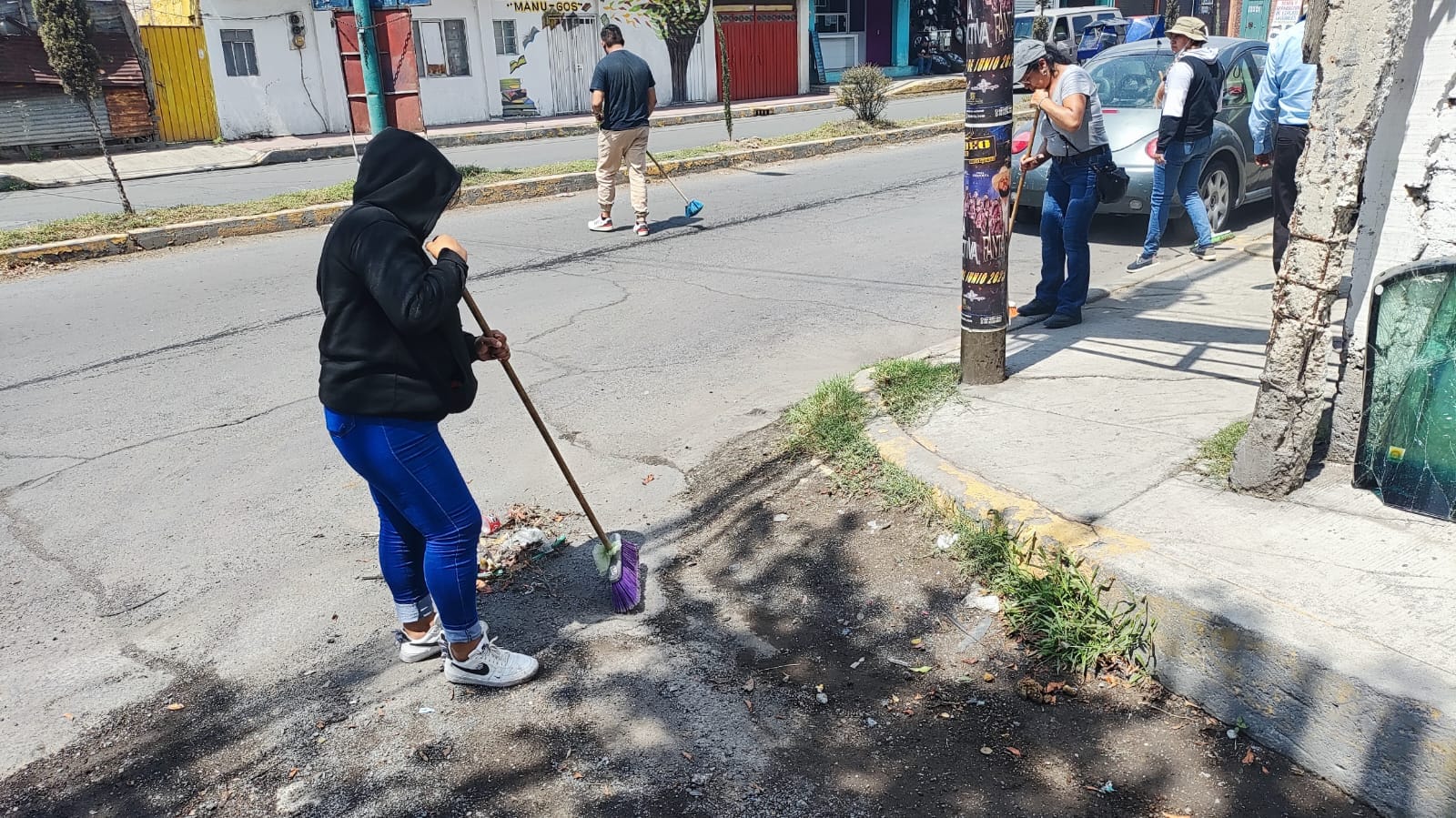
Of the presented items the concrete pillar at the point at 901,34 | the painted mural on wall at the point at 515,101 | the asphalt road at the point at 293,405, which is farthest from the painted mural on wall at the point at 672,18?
the asphalt road at the point at 293,405

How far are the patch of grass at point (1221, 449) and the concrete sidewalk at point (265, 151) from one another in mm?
13183

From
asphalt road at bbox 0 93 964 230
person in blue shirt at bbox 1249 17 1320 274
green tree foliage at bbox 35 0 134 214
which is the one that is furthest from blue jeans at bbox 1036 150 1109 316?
asphalt road at bbox 0 93 964 230

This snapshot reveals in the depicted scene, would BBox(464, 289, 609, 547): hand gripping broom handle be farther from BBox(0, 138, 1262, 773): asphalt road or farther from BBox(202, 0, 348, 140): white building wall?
BBox(202, 0, 348, 140): white building wall

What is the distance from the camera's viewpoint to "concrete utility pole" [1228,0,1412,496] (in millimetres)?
3385

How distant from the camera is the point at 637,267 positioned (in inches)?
360

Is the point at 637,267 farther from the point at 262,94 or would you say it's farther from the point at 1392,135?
the point at 262,94

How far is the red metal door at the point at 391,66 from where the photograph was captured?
21312 millimetres

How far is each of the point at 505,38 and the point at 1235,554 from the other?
2301cm

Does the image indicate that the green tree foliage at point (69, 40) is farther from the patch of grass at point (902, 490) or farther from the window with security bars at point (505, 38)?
the window with security bars at point (505, 38)

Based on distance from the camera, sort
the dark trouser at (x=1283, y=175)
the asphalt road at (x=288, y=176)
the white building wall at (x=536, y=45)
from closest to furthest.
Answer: the dark trouser at (x=1283, y=175) → the asphalt road at (x=288, y=176) → the white building wall at (x=536, y=45)

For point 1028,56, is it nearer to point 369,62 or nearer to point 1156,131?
point 1156,131

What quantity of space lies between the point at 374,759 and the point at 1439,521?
11.5 feet

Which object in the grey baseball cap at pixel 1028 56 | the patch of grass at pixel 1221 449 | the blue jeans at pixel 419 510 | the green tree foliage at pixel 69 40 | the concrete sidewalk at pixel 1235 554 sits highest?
the green tree foliage at pixel 69 40

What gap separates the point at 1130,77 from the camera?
10.1m
